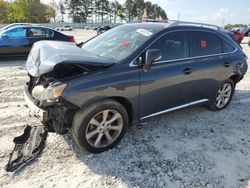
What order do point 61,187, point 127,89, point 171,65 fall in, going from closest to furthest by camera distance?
point 61,187 → point 127,89 → point 171,65

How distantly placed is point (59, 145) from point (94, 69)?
1.26 meters

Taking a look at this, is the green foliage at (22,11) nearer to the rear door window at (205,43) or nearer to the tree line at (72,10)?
the tree line at (72,10)

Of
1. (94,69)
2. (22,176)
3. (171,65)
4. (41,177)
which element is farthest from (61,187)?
(171,65)

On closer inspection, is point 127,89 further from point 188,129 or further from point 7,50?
point 7,50

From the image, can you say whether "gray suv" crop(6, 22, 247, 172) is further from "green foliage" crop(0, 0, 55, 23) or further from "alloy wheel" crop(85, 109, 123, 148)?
"green foliage" crop(0, 0, 55, 23)

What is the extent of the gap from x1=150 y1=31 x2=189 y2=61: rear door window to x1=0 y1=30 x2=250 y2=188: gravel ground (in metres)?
1.24

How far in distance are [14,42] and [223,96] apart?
7.49 m

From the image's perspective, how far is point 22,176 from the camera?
296 centimetres

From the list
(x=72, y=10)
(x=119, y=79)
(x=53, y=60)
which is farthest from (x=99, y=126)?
(x=72, y=10)

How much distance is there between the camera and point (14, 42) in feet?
29.7

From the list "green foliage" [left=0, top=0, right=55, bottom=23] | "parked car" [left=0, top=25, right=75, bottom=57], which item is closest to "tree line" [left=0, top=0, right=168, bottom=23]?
"green foliage" [left=0, top=0, right=55, bottom=23]

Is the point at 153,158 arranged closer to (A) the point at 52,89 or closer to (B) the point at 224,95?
(A) the point at 52,89

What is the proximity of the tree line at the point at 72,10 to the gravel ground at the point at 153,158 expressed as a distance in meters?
61.3

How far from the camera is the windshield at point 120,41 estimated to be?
361 centimetres
